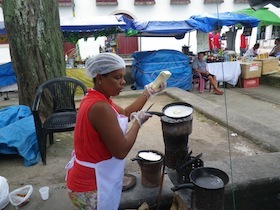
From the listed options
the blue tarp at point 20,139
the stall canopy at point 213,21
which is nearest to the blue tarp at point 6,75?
the blue tarp at point 20,139

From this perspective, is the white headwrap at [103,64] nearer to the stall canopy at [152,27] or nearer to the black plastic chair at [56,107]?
the black plastic chair at [56,107]

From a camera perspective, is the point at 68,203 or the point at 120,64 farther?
the point at 68,203

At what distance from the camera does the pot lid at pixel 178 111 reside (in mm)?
2043

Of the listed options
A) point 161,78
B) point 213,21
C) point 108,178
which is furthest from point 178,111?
point 213,21

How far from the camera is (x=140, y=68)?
348 inches

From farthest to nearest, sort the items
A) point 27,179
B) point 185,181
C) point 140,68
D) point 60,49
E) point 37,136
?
point 140,68
point 60,49
point 37,136
point 27,179
point 185,181

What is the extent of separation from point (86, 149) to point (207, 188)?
0.85 meters

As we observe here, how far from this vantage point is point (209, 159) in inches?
131

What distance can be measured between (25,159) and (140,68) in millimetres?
6072

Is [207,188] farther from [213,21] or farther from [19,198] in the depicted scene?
[213,21]

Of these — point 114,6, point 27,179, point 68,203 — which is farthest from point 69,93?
point 114,6

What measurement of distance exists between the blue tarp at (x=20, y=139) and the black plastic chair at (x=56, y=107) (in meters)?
0.17

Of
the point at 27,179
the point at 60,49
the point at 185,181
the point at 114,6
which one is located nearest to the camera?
the point at 185,181

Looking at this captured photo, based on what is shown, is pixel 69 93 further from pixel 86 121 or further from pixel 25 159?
pixel 86 121
